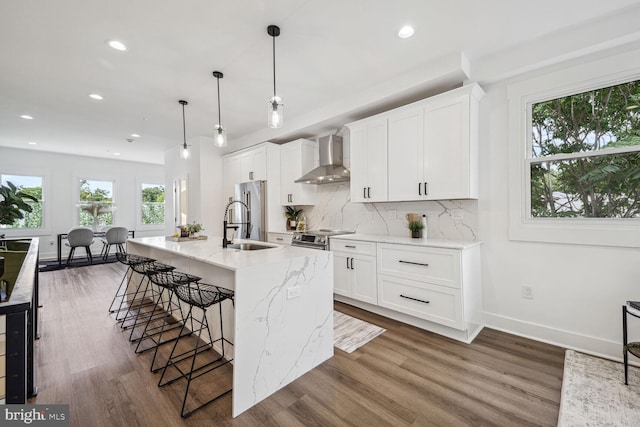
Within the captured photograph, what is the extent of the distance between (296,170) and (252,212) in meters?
1.11

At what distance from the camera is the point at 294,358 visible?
6.58ft

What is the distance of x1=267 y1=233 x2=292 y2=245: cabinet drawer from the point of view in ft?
14.0

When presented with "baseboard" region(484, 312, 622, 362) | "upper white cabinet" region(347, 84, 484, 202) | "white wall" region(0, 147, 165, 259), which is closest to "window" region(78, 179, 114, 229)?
"white wall" region(0, 147, 165, 259)

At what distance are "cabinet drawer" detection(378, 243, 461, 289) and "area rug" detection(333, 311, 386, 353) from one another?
59cm

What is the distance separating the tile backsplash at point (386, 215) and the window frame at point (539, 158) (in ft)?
1.39

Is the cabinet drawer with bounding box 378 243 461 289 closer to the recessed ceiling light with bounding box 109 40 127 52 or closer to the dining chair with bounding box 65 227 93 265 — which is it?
the recessed ceiling light with bounding box 109 40 127 52

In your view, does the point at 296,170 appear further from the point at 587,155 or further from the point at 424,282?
the point at 587,155

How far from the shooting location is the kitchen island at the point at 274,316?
170 centimetres

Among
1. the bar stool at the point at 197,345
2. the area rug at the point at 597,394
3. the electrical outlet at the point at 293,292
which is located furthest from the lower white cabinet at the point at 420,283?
the bar stool at the point at 197,345

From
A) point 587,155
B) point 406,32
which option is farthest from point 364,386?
point 406,32

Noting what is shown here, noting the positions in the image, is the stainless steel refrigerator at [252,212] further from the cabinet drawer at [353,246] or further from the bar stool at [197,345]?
the bar stool at [197,345]

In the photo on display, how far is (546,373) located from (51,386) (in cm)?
351

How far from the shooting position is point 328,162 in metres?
4.09

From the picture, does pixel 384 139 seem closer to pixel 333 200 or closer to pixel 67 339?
pixel 333 200
